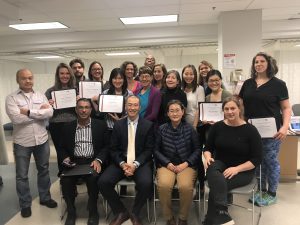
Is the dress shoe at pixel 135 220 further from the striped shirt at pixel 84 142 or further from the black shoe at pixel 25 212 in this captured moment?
the black shoe at pixel 25 212

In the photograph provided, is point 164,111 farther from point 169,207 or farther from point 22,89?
point 22,89

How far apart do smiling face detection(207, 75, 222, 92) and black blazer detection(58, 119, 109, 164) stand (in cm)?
125

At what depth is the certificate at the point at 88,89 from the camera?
3.27m

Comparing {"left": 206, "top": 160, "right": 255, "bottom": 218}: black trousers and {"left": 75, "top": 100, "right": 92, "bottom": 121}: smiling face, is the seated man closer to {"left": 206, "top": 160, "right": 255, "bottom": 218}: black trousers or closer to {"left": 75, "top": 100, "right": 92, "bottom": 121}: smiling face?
{"left": 75, "top": 100, "right": 92, "bottom": 121}: smiling face

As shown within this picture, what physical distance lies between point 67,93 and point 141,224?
159cm

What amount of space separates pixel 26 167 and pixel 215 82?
2.21 metres

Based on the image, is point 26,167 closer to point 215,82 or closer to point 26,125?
point 26,125

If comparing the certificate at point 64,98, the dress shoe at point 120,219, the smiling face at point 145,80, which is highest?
the smiling face at point 145,80

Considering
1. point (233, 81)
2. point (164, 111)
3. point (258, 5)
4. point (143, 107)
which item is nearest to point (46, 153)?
point (143, 107)

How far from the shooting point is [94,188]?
8.98ft

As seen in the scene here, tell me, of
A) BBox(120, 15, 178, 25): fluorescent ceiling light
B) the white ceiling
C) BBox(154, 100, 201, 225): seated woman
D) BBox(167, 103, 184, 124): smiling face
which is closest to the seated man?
BBox(154, 100, 201, 225): seated woman

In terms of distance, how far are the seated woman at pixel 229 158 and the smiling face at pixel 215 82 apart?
483 millimetres

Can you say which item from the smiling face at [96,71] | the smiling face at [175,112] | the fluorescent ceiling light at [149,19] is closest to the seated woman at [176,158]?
the smiling face at [175,112]

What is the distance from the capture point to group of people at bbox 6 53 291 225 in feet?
8.36
